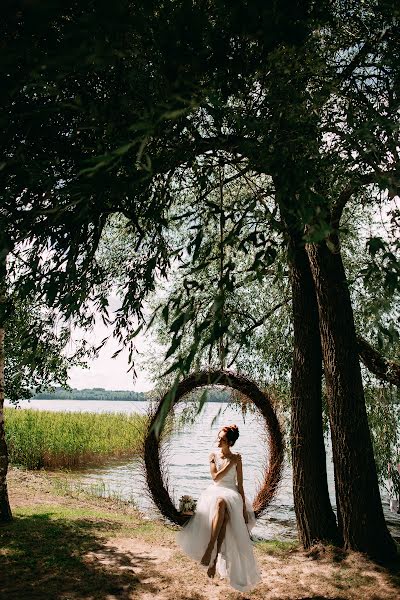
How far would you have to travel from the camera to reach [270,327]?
383 inches

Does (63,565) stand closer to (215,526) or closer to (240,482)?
(215,526)

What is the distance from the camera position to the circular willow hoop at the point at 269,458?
8219 mm

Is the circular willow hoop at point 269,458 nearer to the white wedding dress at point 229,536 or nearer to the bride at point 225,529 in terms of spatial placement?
the bride at point 225,529

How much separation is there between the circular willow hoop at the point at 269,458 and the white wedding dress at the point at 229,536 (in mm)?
1683

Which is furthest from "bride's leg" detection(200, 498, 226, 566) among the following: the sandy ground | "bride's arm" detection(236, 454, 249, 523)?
the sandy ground

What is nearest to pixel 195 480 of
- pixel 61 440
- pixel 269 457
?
pixel 61 440

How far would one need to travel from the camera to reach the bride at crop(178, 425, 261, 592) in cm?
587

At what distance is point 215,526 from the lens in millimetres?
6094

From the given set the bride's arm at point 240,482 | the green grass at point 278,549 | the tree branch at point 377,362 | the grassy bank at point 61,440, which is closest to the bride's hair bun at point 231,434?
the bride's arm at point 240,482

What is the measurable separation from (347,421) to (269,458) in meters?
2.10

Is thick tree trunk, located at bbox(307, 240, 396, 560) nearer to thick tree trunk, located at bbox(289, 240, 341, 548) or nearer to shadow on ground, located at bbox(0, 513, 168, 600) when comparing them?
thick tree trunk, located at bbox(289, 240, 341, 548)

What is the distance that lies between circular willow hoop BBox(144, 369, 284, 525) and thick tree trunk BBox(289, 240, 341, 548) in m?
0.75

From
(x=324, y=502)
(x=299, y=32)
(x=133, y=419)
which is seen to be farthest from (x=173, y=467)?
(x=299, y=32)

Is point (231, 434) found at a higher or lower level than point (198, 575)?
higher
